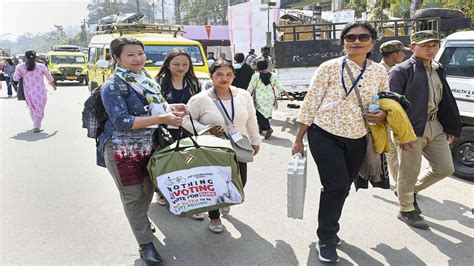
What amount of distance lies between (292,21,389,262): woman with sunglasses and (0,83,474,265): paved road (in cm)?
58

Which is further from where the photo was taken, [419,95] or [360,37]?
[419,95]

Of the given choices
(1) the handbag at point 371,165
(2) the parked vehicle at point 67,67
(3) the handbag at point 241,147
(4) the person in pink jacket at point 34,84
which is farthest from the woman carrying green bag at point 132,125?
(2) the parked vehicle at point 67,67

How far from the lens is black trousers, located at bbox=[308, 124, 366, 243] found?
10.0 ft

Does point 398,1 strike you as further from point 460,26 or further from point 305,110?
point 305,110

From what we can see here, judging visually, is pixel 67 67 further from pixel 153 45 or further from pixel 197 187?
pixel 197 187

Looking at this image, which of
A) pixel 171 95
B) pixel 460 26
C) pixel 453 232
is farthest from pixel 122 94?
pixel 460 26

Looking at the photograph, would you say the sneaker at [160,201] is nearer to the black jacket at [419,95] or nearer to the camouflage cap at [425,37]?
the black jacket at [419,95]

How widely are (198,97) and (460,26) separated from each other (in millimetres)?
6674

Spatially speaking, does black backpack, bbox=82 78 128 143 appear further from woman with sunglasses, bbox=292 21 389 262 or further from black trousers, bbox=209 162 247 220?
woman with sunglasses, bbox=292 21 389 262

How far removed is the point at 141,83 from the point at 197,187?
0.84 meters

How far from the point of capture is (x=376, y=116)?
117 inches

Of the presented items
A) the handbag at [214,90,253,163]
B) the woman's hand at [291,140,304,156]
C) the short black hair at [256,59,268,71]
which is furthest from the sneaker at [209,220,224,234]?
the short black hair at [256,59,268,71]

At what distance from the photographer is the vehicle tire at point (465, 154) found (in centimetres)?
514

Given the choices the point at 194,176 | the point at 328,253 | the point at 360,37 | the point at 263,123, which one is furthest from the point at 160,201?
A: the point at 263,123
